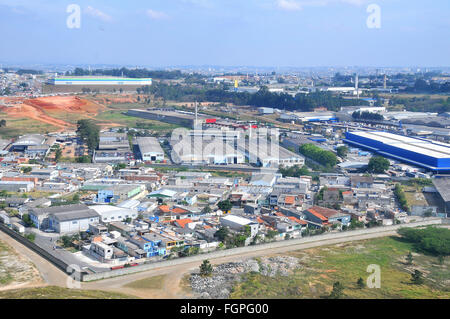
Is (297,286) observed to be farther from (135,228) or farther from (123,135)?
(123,135)

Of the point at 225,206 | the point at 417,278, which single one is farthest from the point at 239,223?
the point at 417,278

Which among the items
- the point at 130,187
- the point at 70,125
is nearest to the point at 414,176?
the point at 130,187

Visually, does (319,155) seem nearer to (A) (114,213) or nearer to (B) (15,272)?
(A) (114,213)

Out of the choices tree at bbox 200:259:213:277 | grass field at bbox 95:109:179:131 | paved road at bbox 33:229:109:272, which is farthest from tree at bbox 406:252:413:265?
grass field at bbox 95:109:179:131

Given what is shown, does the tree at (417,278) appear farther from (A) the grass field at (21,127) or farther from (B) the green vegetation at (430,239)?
(A) the grass field at (21,127)

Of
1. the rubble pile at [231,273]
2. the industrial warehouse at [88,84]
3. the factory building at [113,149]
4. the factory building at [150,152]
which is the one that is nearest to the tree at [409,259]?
the rubble pile at [231,273]
